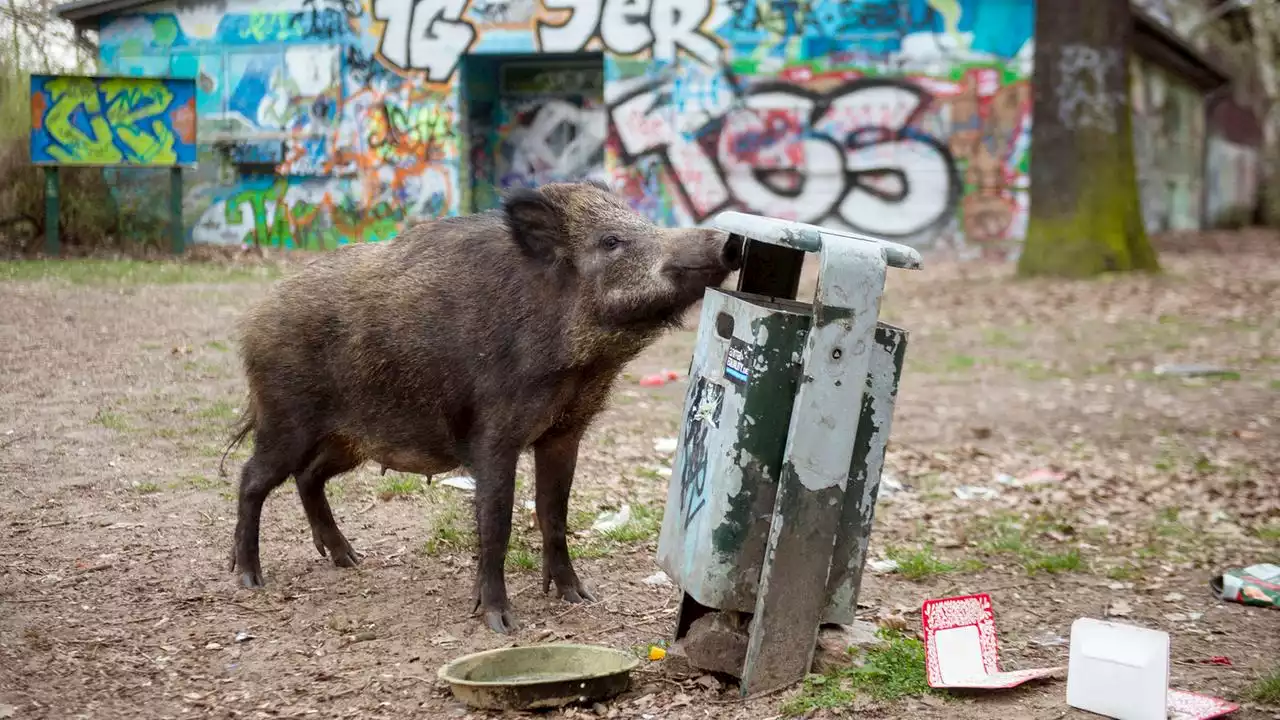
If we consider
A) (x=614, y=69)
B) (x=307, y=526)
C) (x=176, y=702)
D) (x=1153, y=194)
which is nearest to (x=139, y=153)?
(x=614, y=69)

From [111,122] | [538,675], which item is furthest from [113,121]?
[538,675]

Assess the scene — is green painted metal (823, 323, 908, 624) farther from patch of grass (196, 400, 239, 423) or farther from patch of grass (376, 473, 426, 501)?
patch of grass (196, 400, 239, 423)

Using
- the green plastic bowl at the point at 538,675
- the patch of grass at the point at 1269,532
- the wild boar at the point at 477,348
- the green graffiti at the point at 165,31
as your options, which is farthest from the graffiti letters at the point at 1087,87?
the green graffiti at the point at 165,31

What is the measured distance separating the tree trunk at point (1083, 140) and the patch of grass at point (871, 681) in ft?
38.1

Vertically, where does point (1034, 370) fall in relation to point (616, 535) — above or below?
above

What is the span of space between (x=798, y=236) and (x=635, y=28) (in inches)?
662

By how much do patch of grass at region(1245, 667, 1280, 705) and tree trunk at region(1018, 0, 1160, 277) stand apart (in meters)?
11.5

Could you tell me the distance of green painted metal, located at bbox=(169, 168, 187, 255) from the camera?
1477 cm

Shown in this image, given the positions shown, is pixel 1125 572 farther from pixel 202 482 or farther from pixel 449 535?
pixel 202 482

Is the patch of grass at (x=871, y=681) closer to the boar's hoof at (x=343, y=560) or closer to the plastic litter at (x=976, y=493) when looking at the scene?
the boar's hoof at (x=343, y=560)

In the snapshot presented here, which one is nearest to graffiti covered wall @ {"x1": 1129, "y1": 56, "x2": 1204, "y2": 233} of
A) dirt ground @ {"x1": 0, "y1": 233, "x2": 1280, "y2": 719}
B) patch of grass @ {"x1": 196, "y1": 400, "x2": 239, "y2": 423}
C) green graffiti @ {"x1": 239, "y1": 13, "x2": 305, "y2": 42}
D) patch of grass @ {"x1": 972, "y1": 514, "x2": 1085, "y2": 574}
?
dirt ground @ {"x1": 0, "y1": 233, "x2": 1280, "y2": 719}

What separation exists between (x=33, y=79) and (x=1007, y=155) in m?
13.3

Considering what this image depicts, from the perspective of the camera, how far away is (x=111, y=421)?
23.8 feet

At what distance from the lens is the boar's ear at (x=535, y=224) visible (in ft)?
16.1
